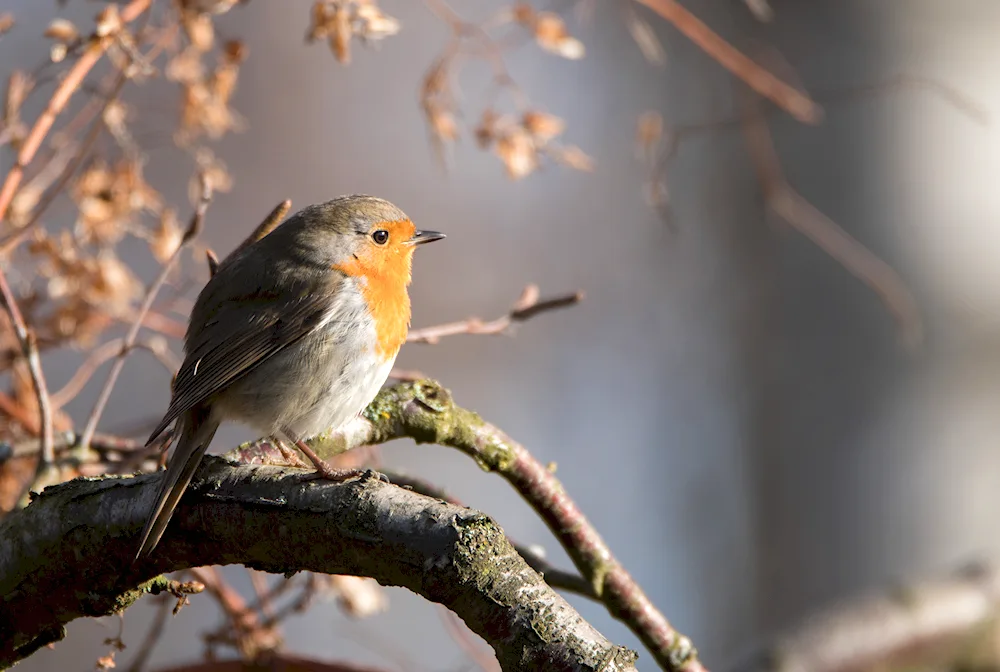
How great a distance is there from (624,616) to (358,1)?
115 cm

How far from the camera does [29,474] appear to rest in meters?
2.07

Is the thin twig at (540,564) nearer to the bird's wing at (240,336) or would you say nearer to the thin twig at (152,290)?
the bird's wing at (240,336)

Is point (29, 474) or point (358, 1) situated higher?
point (358, 1)

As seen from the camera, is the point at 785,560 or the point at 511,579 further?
the point at 785,560

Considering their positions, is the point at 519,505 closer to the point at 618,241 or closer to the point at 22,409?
the point at 618,241

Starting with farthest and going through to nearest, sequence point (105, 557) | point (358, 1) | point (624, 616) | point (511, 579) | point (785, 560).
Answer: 1. point (785, 560)
2. point (358, 1)
3. point (624, 616)
4. point (105, 557)
5. point (511, 579)

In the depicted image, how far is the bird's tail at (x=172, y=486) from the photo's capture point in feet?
3.99

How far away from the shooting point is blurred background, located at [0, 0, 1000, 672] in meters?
4.10

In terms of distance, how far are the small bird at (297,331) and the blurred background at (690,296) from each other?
4.26ft

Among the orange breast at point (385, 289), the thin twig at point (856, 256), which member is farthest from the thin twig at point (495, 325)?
the thin twig at point (856, 256)

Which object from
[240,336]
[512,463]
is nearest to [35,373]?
[240,336]

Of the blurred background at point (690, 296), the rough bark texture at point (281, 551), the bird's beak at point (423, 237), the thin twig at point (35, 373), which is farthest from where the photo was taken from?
the blurred background at point (690, 296)

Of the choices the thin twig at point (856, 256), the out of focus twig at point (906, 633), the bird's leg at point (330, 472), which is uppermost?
the thin twig at point (856, 256)

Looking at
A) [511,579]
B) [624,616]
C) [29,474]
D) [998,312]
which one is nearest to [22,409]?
[29,474]
